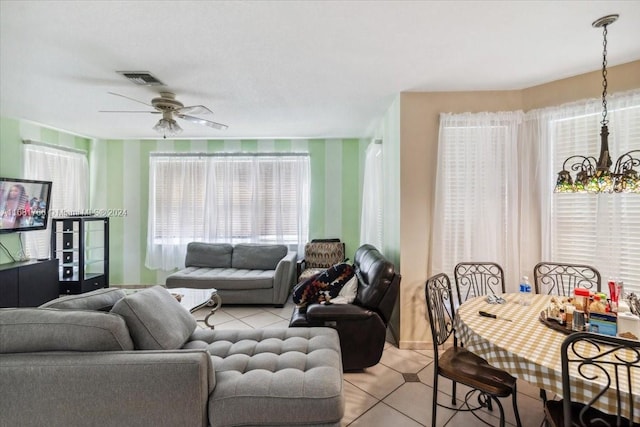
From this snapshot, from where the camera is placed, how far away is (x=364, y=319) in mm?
2312

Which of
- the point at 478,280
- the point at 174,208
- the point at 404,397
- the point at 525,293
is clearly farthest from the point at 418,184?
the point at 174,208

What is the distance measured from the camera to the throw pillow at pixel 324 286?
272cm

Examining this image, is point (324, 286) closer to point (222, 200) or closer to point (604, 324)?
point (604, 324)

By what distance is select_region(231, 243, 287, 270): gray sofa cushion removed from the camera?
444cm

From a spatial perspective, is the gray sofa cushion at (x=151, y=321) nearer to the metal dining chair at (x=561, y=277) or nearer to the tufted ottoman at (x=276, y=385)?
the tufted ottoman at (x=276, y=385)

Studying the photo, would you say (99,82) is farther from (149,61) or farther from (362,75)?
(362,75)

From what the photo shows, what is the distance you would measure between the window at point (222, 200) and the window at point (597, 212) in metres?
3.27

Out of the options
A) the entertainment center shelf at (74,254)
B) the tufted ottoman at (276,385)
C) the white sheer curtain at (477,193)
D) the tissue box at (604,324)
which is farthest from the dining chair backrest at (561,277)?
the entertainment center shelf at (74,254)

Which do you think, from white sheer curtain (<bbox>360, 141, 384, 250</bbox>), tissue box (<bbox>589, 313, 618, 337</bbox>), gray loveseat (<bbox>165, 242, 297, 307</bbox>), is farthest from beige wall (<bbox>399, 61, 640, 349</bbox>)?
gray loveseat (<bbox>165, 242, 297, 307</bbox>)

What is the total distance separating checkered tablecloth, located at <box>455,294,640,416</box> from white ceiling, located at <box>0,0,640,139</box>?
70.7 inches

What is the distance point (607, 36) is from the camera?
1.93 m

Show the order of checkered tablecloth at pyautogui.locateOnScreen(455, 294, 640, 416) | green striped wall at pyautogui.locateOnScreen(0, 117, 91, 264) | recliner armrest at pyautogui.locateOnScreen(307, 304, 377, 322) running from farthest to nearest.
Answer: green striped wall at pyautogui.locateOnScreen(0, 117, 91, 264) < recliner armrest at pyautogui.locateOnScreen(307, 304, 377, 322) < checkered tablecloth at pyautogui.locateOnScreen(455, 294, 640, 416)

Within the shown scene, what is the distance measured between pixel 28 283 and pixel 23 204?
39.9 inches

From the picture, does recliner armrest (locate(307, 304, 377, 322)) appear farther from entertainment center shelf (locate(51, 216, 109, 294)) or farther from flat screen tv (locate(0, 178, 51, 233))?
flat screen tv (locate(0, 178, 51, 233))
